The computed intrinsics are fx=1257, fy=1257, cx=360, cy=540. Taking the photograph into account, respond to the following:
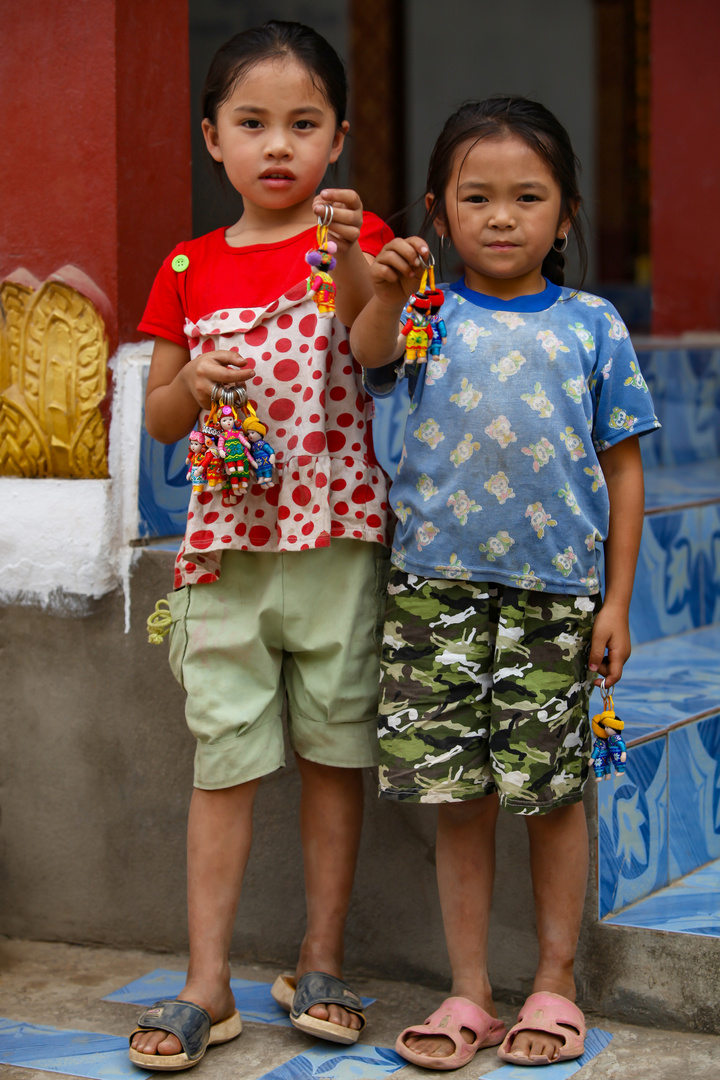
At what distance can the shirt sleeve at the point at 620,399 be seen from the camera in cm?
192

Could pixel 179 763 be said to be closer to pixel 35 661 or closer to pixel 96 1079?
pixel 35 661

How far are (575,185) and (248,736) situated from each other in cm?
101

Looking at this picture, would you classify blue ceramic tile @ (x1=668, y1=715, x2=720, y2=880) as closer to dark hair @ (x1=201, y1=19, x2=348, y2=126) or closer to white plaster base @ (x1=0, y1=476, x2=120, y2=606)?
white plaster base @ (x1=0, y1=476, x2=120, y2=606)

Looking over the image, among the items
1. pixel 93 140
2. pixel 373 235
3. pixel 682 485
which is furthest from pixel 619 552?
pixel 682 485

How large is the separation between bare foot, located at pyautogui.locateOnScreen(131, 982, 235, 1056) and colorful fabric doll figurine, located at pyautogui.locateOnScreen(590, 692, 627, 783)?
70 cm

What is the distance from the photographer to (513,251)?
6.16ft

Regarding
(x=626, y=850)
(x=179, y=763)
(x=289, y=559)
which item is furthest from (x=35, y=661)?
(x=626, y=850)

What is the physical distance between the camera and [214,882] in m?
2.03

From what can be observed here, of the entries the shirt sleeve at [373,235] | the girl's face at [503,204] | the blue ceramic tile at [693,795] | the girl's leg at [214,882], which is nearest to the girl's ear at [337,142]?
the shirt sleeve at [373,235]

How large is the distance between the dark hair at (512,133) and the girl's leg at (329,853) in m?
0.93

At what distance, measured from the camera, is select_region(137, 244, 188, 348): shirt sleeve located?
2014 mm

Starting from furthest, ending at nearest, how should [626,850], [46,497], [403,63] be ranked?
1. [403,63]
2. [46,497]
3. [626,850]

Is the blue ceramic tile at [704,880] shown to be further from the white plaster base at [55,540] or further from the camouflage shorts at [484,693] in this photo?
the white plaster base at [55,540]

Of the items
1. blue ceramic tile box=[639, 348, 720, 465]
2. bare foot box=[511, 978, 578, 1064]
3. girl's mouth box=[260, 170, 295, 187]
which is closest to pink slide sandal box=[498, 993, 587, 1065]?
bare foot box=[511, 978, 578, 1064]
